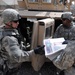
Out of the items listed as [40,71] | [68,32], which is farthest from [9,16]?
[40,71]

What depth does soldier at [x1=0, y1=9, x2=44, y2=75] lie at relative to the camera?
3.46 metres

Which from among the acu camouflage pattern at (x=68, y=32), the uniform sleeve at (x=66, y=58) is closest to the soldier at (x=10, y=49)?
the uniform sleeve at (x=66, y=58)

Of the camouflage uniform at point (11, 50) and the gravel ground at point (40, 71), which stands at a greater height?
the camouflage uniform at point (11, 50)

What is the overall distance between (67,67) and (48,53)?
0.33 metres

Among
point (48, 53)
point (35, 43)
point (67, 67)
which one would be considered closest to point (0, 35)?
point (48, 53)

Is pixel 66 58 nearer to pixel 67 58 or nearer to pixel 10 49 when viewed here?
pixel 67 58

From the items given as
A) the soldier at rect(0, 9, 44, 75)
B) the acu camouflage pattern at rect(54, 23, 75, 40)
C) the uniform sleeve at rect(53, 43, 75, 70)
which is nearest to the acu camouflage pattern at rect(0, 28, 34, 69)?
the soldier at rect(0, 9, 44, 75)

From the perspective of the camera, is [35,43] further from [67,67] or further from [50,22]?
[67,67]

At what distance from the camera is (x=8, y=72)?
3869 millimetres

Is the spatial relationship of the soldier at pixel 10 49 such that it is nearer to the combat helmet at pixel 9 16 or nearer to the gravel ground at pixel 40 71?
the combat helmet at pixel 9 16

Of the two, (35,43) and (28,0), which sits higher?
(28,0)

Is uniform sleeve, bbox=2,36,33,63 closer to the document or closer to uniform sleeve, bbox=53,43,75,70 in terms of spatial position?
the document

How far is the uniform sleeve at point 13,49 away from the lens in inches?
136

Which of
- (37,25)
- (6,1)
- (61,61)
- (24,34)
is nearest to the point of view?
(61,61)
